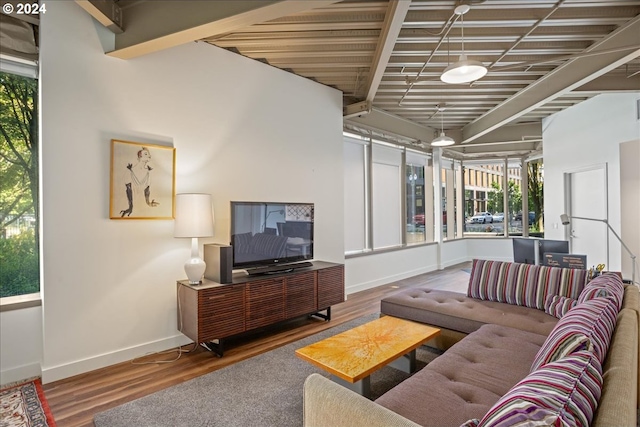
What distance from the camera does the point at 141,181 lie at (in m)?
3.18

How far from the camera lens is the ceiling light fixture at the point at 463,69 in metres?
2.96

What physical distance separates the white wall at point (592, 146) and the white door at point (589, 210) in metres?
0.13

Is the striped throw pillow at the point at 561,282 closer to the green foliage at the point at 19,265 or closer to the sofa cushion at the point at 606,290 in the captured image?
the sofa cushion at the point at 606,290

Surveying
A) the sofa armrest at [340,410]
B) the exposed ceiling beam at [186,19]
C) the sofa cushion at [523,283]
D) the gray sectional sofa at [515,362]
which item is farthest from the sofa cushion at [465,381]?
the exposed ceiling beam at [186,19]

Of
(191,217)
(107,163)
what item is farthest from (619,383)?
(107,163)

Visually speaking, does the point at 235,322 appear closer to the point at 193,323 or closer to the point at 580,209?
the point at 193,323

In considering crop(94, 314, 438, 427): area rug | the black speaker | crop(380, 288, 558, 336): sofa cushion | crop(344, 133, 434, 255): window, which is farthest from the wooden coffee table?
crop(344, 133, 434, 255): window

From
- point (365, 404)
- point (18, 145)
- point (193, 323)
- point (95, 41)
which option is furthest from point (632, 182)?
point (18, 145)

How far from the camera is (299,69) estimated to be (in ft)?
14.4

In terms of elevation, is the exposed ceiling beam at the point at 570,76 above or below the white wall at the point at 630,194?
above

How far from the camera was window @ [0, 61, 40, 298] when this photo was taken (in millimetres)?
2854

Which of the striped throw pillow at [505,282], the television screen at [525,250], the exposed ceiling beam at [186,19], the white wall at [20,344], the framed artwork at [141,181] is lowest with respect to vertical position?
the white wall at [20,344]

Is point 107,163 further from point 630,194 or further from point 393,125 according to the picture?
point 630,194

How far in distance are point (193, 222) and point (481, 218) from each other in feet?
27.4
